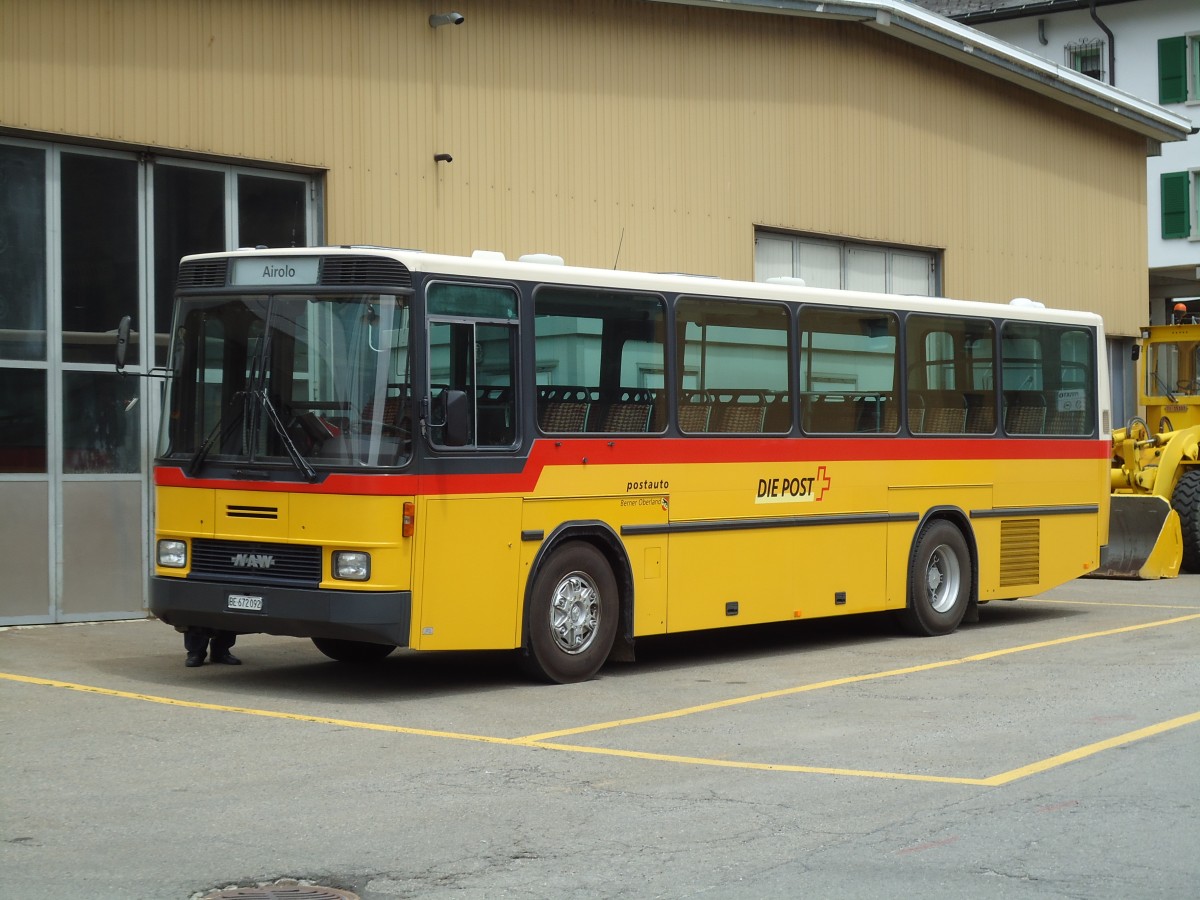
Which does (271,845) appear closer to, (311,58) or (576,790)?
(576,790)

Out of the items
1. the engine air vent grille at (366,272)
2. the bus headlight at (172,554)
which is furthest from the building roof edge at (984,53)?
the bus headlight at (172,554)

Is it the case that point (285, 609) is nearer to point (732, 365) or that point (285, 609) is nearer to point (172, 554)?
point (172, 554)

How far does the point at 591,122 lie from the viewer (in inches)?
778

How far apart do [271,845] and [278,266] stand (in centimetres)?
523

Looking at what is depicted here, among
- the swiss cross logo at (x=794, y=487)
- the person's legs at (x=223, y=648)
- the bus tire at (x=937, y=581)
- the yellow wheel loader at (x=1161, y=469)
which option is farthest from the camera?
the yellow wheel loader at (x=1161, y=469)

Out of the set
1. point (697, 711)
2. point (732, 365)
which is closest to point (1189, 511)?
point (732, 365)

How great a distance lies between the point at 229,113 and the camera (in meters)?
16.3

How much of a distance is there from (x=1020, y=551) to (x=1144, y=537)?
517 cm

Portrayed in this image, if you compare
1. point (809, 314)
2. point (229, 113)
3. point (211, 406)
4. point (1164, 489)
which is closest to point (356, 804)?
point (211, 406)

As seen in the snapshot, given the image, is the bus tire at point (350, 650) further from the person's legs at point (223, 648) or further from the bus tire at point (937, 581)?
the bus tire at point (937, 581)

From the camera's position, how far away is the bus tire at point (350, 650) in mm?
13031

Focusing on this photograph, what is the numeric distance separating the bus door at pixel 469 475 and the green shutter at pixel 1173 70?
35.8m

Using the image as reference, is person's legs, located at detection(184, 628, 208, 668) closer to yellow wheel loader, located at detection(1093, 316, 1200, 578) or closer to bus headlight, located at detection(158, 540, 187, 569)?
bus headlight, located at detection(158, 540, 187, 569)

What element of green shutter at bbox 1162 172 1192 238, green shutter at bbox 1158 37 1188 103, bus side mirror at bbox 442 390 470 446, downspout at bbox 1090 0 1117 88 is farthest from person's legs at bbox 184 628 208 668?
downspout at bbox 1090 0 1117 88
